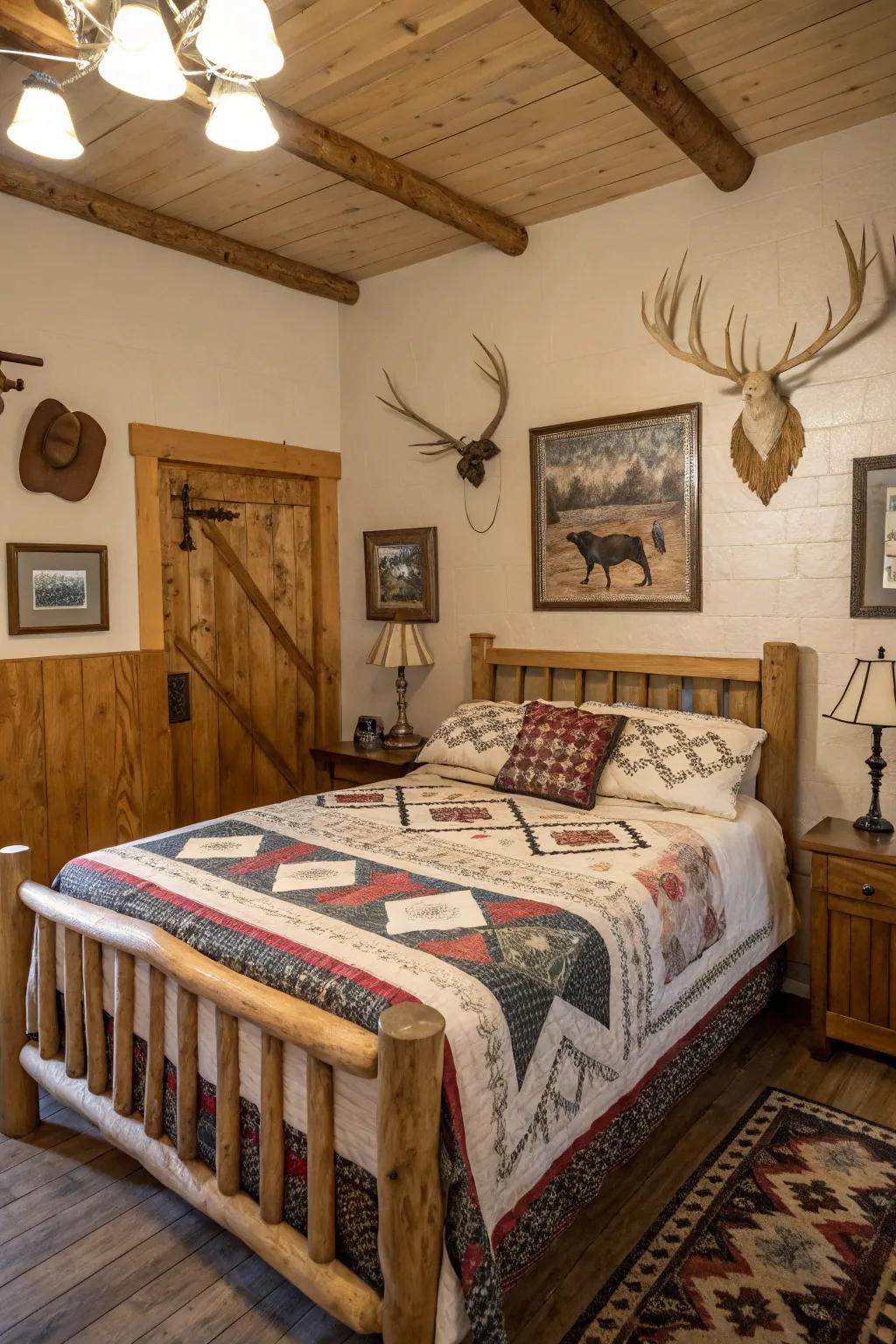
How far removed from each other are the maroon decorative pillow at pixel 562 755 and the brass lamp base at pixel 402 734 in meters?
0.89

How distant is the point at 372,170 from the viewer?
291 centimetres

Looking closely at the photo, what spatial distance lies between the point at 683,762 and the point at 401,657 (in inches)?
57.2

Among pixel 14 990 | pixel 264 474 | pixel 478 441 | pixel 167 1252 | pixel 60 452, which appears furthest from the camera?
pixel 264 474

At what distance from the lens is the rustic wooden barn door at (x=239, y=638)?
3732 mm

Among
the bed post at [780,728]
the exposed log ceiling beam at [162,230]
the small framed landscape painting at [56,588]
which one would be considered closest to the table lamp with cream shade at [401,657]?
the small framed landscape painting at [56,588]

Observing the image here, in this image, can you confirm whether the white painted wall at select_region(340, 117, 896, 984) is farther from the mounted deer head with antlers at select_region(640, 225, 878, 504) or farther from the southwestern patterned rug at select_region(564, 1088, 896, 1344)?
the southwestern patterned rug at select_region(564, 1088, 896, 1344)

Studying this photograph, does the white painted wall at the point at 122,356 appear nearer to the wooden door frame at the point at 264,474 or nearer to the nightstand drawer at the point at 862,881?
the wooden door frame at the point at 264,474

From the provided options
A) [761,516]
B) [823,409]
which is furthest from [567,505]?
[823,409]

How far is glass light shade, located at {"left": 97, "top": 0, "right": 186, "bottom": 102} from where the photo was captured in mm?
1474

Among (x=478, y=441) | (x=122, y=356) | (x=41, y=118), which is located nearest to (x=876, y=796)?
(x=478, y=441)

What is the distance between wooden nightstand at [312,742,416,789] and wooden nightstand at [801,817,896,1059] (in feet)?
5.58

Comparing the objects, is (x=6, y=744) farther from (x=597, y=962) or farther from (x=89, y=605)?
(x=597, y=962)

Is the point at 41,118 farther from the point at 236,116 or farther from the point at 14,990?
the point at 14,990

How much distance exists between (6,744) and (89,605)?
60 centimetres
